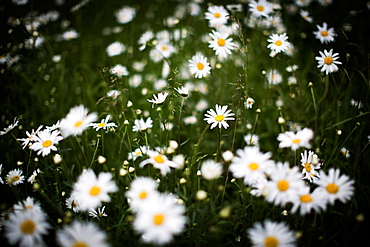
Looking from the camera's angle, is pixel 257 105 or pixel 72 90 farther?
pixel 72 90

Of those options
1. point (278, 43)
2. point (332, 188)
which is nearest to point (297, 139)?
point (332, 188)

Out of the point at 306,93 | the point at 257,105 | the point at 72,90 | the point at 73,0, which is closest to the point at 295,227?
the point at 257,105

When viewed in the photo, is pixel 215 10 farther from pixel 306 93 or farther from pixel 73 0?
pixel 73 0

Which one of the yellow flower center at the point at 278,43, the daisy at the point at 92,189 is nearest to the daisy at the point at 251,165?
the daisy at the point at 92,189

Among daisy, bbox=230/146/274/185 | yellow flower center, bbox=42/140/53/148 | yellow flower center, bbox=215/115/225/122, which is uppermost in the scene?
yellow flower center, bbox=215/115/225/122

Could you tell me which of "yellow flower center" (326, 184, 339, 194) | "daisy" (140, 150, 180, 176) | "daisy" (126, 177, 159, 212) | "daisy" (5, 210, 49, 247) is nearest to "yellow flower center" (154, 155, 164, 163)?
"daisy" (140, 150, 180, 176)

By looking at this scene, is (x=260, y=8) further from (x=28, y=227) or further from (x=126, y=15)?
(x=28, y=227)

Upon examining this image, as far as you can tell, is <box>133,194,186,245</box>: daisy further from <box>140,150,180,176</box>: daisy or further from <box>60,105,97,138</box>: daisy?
<box>60,105,97,138</box>: daisy
